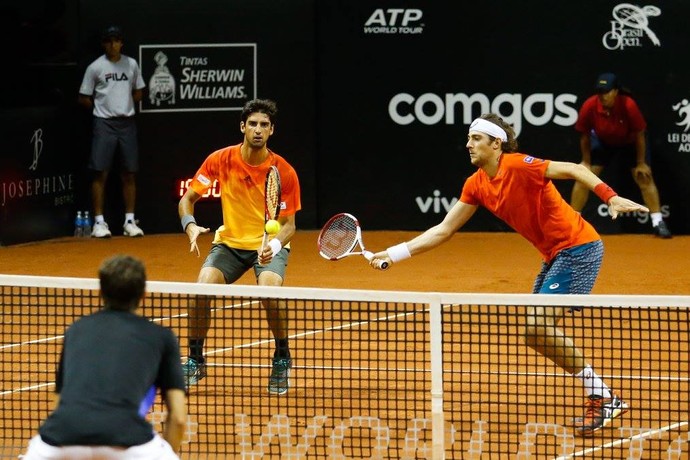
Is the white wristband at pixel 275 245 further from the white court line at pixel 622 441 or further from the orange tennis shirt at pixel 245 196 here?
the white court line at pixel 622 441

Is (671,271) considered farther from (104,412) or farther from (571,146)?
(104,412)

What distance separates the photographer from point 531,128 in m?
14.6

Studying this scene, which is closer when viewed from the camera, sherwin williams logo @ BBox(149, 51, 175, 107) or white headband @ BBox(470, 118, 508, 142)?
white headband @ BBox(470, 118, 508, 142)

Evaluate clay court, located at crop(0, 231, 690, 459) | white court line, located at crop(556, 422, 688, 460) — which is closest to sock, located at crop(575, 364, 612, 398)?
white court line, located at crop(556, 422, 688, 460)

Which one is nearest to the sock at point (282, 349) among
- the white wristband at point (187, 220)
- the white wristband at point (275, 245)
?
the white wristband at point (275, 245)

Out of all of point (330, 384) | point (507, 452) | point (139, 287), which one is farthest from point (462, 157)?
point (139, 287)

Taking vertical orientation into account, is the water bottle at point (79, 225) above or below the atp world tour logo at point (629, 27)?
below

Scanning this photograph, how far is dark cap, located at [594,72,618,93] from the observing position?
1378 centimetres

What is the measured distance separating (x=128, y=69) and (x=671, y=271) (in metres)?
5.64

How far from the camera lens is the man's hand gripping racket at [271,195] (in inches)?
334

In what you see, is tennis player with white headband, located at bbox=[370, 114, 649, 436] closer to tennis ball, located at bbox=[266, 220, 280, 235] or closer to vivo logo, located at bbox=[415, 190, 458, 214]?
tennis ball, located at bbox=[266, 220, 280, 235]

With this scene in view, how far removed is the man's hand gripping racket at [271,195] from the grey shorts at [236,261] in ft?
0.74

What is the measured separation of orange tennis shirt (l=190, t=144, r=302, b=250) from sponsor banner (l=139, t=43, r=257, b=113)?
561 cm

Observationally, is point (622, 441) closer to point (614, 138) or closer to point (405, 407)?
point (405, 407)
